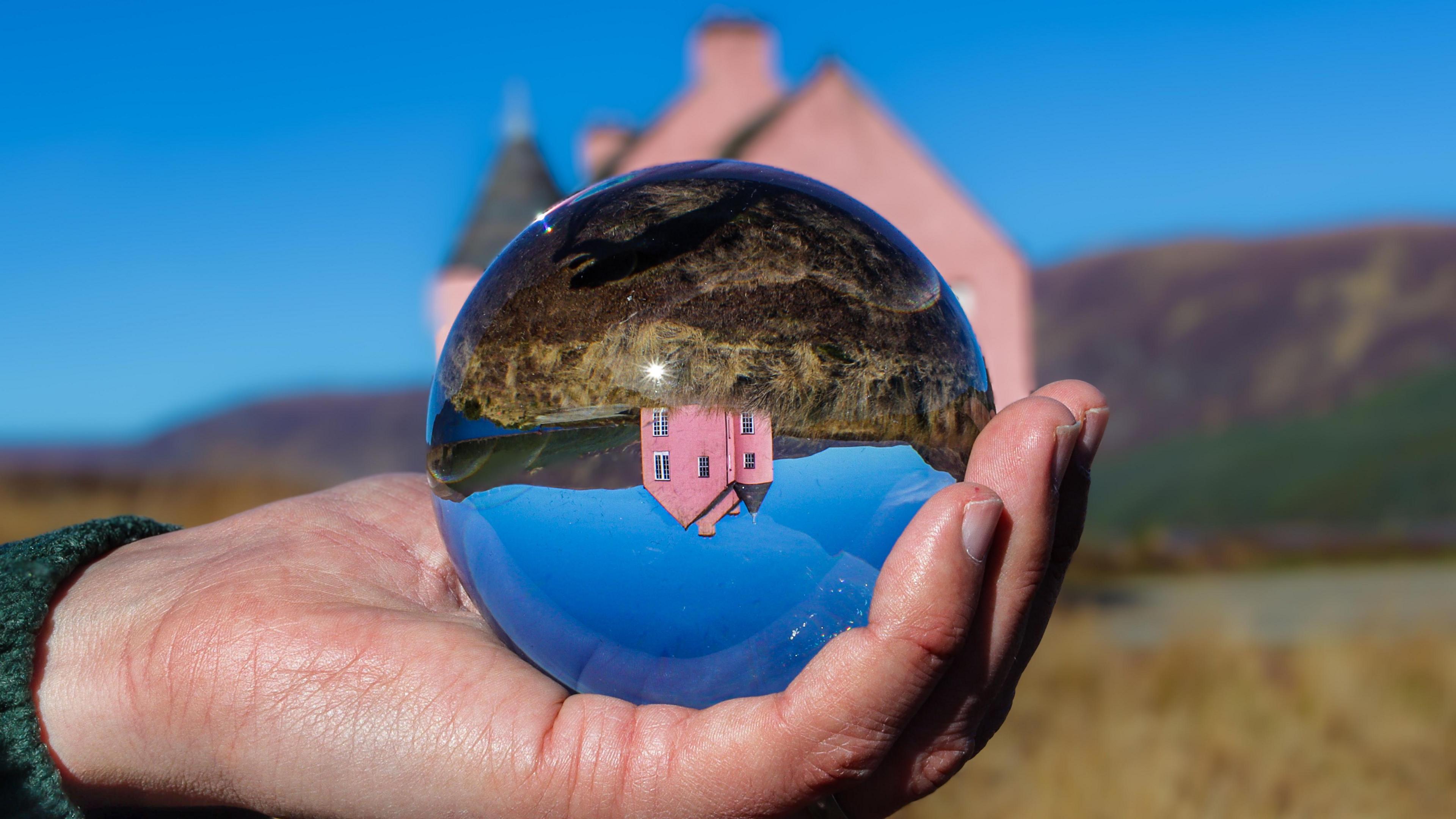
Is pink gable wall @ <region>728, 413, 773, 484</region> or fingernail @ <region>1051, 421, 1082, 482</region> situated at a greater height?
pink gable wall @ <region>728, 413, 773, 484</region>

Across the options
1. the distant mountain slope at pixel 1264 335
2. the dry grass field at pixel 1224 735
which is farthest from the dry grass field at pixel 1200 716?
the distant mountain slope at pixel 1264 335

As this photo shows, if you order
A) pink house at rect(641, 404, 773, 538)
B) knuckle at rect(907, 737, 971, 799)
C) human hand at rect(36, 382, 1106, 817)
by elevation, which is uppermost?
pink house at rect(641, 404, 773, 538)

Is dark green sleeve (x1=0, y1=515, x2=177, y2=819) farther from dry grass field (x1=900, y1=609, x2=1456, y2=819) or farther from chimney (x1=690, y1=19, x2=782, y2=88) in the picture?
chimney (x1=690, y1=19, x2=782, y2=88)

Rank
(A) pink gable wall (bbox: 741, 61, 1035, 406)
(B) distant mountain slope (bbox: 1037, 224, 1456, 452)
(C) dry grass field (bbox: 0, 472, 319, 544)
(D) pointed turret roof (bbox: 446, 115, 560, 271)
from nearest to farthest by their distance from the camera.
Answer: (C) dry grass field (bbox: 0, 472, 319, 544) < (D) pointed turret roof (bbox: 446, 115, 560, 271) < (A) pink gable wall (bbox: 741, 61, 1035, 406) < (B) distant mountain slope (bbox: 1037, 224, 1456, 452)

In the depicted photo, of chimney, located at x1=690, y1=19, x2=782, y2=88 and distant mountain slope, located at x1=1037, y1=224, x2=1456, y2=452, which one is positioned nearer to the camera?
chimney, located at x1=690, y1=19, x2=782, y2=88

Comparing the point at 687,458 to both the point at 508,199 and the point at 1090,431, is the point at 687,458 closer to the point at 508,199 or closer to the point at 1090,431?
the point at 1090,431

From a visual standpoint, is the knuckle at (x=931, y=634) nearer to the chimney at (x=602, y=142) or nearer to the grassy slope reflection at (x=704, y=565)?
the grassy slope reflection at (x=704, y=565)

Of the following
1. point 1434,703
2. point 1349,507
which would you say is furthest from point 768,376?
point 1349,507

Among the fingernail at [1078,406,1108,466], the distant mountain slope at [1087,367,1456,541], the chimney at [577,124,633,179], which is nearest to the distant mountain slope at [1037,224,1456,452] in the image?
the distant mountain slope at [1087,367,1456,541]
